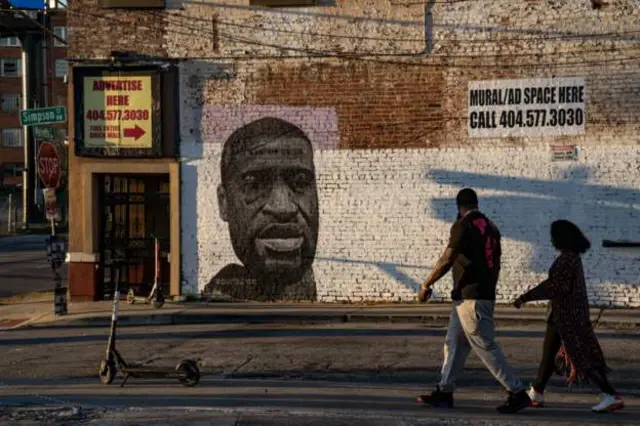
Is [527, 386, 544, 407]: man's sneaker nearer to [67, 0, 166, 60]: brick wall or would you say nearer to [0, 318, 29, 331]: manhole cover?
[0, 318, 29, 331]: manhole cover

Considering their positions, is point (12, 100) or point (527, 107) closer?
point (527, 107)

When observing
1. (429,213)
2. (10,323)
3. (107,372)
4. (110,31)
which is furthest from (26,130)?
(107,372)

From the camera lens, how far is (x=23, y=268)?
29.2m

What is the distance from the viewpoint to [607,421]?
9109 mm

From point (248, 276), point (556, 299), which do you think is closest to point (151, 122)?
point (248, 276)

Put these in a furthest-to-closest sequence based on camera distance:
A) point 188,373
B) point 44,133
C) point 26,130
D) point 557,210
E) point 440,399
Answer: point 26,130 → point 44,133 → point 557,210 → point 188,373 → point 440,399

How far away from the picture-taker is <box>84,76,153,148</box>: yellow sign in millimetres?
19594

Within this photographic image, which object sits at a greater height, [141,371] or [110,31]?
[110,31]

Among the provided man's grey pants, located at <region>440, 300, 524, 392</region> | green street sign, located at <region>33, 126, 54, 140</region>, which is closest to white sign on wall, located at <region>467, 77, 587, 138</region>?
green street sign, located at <region>33, 126, 54, 140</region>

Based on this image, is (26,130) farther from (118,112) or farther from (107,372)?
(107,372)

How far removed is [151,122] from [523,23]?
7074 mm

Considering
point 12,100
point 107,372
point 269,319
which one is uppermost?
point 12,100

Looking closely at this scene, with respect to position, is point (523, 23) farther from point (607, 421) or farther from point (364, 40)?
point (607, 421)

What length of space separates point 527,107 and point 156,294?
7.34 meters
